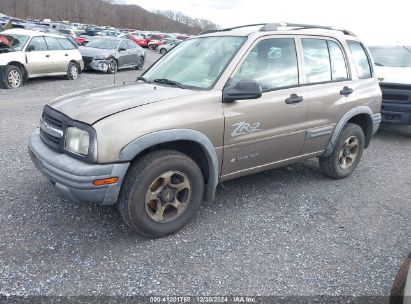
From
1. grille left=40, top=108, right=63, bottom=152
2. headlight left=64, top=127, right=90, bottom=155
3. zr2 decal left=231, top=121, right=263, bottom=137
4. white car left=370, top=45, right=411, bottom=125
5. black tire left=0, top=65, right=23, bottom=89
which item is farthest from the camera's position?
black tire left=0, top=65, right=23, bottom=89

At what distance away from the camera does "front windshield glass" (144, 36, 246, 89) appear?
143 inches

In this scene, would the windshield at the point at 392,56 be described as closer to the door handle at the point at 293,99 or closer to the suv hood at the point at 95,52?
the door handle at the point at 293,99

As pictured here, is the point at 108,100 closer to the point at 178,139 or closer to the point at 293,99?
the point at 178,139

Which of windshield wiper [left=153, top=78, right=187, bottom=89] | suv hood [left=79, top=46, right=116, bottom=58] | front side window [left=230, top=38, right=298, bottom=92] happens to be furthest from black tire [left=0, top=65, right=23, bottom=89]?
front side window [left=230, top=38, right=298, bottom=92]

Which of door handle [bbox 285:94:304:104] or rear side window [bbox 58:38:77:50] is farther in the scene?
rear side window [bbox 58:38:77:50]

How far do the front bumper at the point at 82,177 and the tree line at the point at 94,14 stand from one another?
80.1 meters

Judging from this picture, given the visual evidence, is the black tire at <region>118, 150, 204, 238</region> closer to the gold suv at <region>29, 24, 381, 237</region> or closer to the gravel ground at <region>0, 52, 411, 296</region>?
the gold suv at <region>29, 24, 381, 237</region>

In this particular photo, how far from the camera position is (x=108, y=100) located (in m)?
3.26

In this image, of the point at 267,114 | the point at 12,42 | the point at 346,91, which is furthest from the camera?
the point at 12,42

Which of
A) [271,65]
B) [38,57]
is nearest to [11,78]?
[38,57]

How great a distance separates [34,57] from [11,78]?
1053 mm

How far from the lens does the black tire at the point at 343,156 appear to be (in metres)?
4.73

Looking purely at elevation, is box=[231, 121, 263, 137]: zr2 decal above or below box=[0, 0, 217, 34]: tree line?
below

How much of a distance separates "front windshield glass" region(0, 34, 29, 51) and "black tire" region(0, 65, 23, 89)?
58 centimetres
